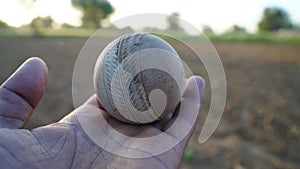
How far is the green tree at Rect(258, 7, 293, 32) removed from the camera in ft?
129

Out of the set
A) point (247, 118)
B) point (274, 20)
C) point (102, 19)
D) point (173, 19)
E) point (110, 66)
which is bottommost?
point (274, 20)

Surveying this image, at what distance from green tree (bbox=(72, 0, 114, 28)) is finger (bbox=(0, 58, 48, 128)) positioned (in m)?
25.5

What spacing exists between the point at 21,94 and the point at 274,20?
1571 inches

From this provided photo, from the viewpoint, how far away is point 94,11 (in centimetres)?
3002

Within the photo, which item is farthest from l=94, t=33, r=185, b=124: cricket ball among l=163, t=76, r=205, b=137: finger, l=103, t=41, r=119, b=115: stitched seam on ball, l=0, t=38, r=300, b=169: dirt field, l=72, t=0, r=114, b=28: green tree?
l=72, t=0, r=114, b=28: green tree

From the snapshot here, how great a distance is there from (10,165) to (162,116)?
75cm

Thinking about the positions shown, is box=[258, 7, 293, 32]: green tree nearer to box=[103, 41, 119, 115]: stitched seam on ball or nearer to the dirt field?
the dirt field

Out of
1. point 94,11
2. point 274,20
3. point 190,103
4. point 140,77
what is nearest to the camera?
point 140,77

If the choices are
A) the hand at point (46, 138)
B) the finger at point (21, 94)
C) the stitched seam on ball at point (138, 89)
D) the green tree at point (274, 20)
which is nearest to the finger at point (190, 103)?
the hand at point (46, 138)

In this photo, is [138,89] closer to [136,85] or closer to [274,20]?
[136,85]

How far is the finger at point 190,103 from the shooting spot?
2077 mm

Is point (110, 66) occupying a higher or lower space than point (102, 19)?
higher

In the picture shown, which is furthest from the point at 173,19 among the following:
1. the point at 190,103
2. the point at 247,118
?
the point at 190,103

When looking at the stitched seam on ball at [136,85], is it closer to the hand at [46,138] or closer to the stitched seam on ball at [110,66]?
the stitched seam on ball at [110,66]
